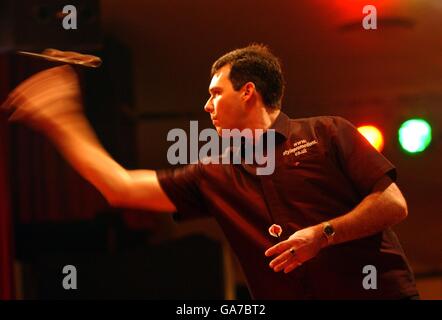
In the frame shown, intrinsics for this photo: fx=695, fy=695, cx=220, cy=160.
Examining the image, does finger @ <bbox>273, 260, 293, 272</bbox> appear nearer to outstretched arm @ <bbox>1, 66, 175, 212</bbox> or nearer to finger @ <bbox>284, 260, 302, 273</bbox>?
finger @ <bbox>284, 260, 302, 273</bbox>

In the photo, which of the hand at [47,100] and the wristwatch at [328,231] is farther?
the hand at [47,100]

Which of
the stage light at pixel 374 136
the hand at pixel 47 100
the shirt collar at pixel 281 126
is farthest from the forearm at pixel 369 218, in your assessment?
the stage light at pixel 374 136

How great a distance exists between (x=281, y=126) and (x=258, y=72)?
0.16 meters

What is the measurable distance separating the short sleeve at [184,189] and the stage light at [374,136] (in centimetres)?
96

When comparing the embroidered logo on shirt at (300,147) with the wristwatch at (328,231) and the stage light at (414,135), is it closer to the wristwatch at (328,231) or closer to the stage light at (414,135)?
the wristwatch at (328,231)

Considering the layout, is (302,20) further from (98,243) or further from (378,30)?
(98,243)

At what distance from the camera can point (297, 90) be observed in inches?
110

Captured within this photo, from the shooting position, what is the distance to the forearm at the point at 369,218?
1478 mm

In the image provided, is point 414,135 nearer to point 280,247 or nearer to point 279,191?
point 279,191

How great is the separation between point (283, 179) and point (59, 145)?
21.1 inches

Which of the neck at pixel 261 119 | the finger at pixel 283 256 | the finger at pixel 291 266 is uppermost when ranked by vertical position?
the neck at pixel 261 119

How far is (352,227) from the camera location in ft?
4.86

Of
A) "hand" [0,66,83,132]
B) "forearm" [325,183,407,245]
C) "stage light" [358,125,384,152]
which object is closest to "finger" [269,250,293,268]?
"forearm" [325,183,407,245]
